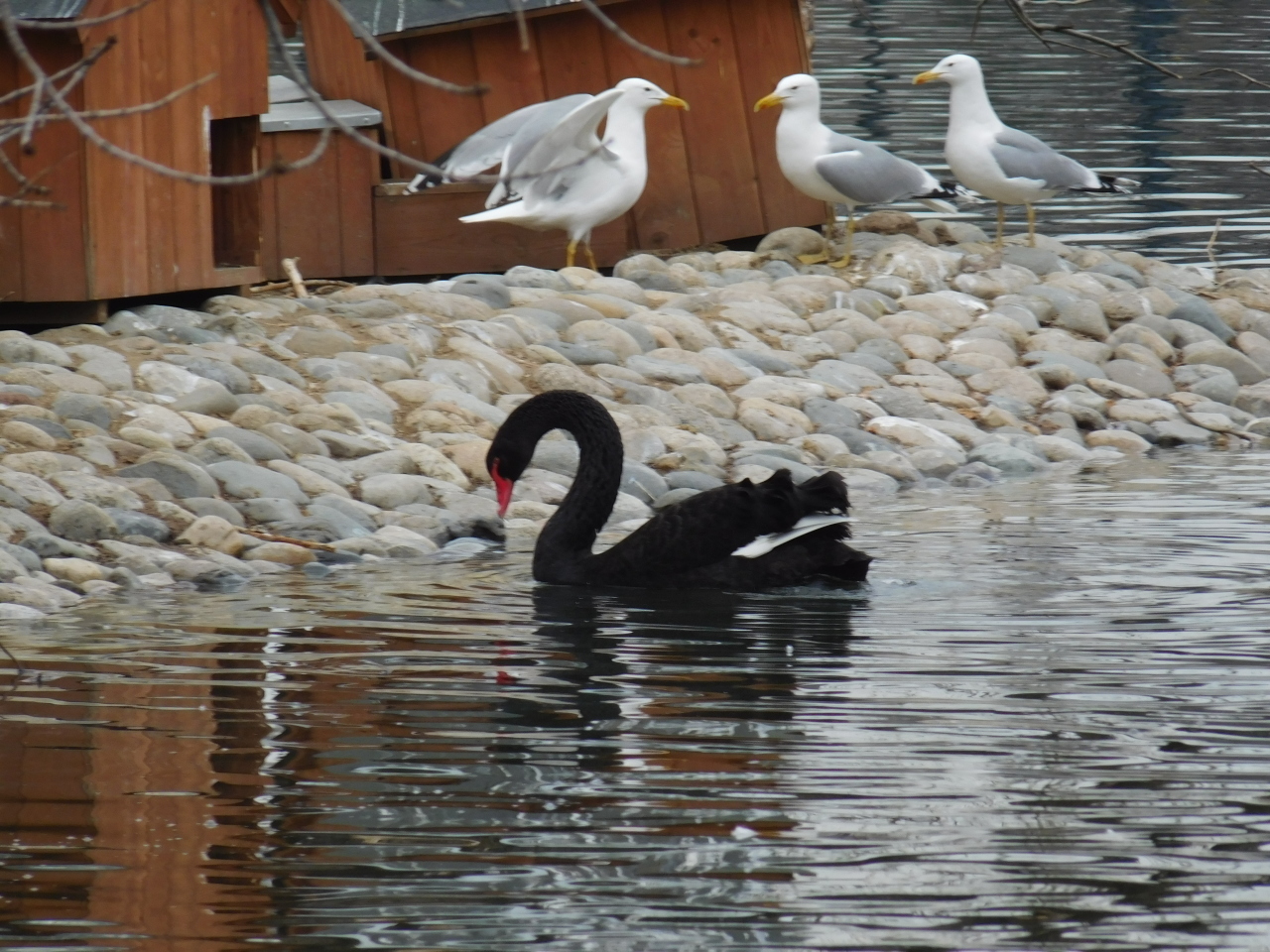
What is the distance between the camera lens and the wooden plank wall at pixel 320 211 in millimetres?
11523

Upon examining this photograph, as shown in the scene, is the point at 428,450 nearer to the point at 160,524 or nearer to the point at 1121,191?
the point at 160,524

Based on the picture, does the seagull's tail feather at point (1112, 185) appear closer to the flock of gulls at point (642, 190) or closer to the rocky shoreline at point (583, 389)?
the flock of gulls at point (642, 190)

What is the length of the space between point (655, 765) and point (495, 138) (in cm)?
716

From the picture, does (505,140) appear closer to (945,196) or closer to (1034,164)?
(945,196)

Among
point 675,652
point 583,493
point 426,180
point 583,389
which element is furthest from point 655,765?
point 426,180

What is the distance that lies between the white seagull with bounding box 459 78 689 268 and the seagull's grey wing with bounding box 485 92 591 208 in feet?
0.10

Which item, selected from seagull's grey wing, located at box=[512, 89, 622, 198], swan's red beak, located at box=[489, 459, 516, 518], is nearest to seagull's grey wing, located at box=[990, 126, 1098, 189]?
seagull's grey wing, located at box=[512, 89, 622, 198]

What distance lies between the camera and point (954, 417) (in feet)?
33.5

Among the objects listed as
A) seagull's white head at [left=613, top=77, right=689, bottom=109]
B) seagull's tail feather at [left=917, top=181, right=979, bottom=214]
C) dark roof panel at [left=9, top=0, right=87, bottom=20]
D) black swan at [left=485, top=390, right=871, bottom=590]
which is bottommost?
black swan at [left=485, top=390, right=871, bottom=590]

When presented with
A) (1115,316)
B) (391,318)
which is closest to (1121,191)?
(1115,316)

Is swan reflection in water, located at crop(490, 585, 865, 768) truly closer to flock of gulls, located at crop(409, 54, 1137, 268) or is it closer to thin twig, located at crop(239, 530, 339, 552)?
thin twig, located at crop(239, 530, 339, 552)

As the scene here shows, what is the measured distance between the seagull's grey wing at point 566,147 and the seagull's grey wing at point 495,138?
20cm

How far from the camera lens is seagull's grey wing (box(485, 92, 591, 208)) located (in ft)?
35.0

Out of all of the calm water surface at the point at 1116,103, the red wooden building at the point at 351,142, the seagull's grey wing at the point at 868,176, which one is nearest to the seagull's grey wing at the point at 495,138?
the red wooden building at the point at 351,142
